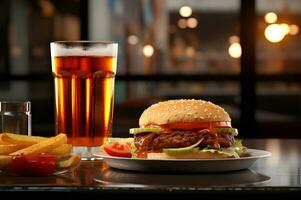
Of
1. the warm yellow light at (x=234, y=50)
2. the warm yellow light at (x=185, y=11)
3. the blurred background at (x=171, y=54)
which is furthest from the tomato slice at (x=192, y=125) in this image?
the warm yellow light at (x=185, y=11)

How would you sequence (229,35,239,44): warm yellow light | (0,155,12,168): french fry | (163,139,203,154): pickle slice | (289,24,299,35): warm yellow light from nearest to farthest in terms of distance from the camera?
(0,155,12,168): french fry → (163,139,203,154): pickle slice → (229,35,239,44): warm yellow light → (289,24,299,35): warm yellow light

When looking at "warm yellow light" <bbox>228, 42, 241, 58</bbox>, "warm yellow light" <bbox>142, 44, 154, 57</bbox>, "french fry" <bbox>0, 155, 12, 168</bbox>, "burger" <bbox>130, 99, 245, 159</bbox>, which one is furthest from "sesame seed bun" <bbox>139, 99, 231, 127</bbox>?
"warm yellow light" <bbox>142, 44, 154, 57</bbox>

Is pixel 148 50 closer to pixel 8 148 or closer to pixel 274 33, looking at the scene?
pixel 274 33

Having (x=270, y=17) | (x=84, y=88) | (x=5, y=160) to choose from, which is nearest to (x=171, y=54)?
(x=270, y=17)

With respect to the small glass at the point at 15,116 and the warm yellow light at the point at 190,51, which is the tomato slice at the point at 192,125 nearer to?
the small glass at the point at 15,116

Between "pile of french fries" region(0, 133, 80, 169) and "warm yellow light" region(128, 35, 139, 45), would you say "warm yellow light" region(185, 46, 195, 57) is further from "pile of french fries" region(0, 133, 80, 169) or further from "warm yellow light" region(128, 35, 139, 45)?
"pile of french fries" region(0, 133, 80, 169)

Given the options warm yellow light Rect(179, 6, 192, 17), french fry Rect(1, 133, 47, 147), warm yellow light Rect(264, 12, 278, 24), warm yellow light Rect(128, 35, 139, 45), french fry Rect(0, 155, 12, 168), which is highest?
warm yellow light Rect(179, 6, 192, 17)
